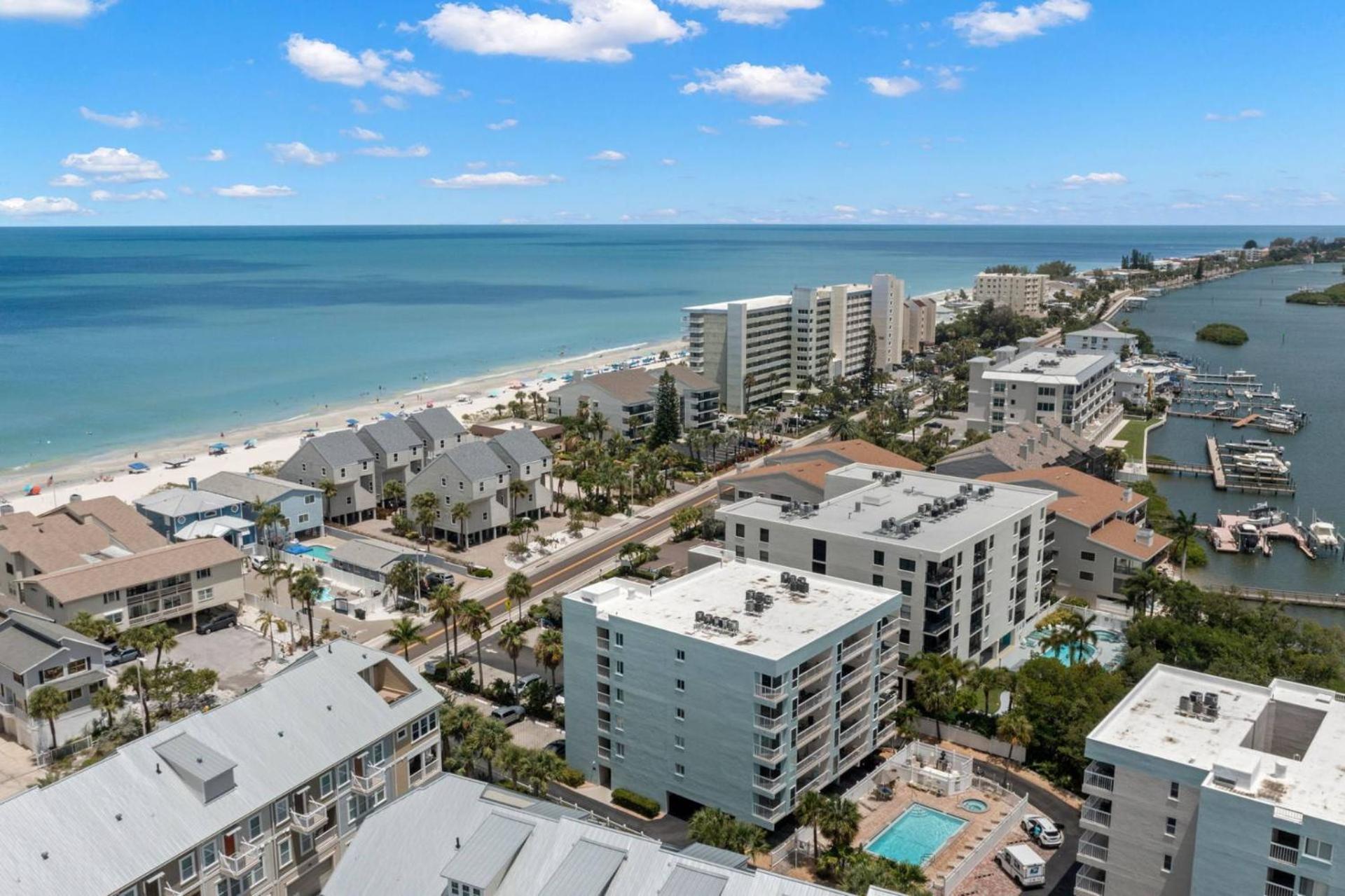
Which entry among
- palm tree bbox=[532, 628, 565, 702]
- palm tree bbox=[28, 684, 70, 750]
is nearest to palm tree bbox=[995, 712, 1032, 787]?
palm tree bbox=[532, 628, 565, 702]

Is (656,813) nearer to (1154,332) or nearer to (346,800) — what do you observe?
(346,800)

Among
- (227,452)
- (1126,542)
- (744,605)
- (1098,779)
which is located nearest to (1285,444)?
(1126,542)

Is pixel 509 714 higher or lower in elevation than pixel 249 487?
lower

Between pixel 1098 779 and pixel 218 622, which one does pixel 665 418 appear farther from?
pixel 1098 779

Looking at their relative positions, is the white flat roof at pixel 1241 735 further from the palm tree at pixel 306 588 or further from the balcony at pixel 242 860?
the palm tree at pixel 306 588

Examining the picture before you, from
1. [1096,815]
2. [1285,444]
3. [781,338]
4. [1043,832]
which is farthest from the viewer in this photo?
[781,338]

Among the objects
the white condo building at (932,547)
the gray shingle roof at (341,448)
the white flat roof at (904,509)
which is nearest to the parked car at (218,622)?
the gray shingle roof at (341,448)
